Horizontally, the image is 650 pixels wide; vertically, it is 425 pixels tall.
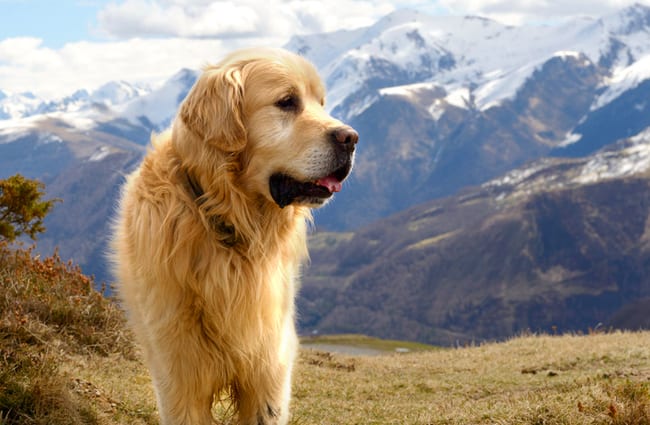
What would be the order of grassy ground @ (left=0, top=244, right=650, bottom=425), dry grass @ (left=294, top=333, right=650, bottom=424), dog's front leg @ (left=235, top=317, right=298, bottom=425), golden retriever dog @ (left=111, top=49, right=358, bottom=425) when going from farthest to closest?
dry grass @ (left=294, top=333, right=650, bottom=424) < grassy ground @ (left=0, top=244, right=650, bottom=425) < dog's front leg @ (left=235, top=317, right=298, bottom=425) < golden retriever dog @ (left=111, top=49, right=358, bottom=425)

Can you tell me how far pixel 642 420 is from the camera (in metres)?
6.76

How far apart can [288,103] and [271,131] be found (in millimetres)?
303

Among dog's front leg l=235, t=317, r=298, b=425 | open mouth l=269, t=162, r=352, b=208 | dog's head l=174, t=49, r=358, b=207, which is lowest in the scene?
dog's front leg l=235, t=317, r=298, b=425

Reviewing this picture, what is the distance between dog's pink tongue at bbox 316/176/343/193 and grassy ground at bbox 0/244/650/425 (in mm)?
2947

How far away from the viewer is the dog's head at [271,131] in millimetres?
5828

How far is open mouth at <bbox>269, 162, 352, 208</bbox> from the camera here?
5.88 meters

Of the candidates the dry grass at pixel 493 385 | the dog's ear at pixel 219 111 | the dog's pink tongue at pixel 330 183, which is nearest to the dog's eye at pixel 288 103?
the dog's ear at pixel 219 111

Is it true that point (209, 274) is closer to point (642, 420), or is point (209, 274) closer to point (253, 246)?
point (253, 246)

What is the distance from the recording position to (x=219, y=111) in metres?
5.86

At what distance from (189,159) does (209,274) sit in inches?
36.0

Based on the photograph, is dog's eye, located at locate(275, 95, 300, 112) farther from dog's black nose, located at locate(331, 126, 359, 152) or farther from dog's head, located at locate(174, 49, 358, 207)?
dog's black nose, located at locate(331, 126, 359, 152)

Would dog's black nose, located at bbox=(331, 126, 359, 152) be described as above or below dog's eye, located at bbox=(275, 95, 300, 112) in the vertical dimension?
below

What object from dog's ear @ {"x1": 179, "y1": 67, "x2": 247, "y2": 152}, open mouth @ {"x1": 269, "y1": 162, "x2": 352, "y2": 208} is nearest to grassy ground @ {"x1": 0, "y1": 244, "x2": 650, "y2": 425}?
open mouth @ {"x1": 269, "y1": 162, "x2": 352, "y2": 208}

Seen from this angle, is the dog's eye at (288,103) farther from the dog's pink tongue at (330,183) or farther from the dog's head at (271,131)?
the dog's pink tongue at (330,183)
